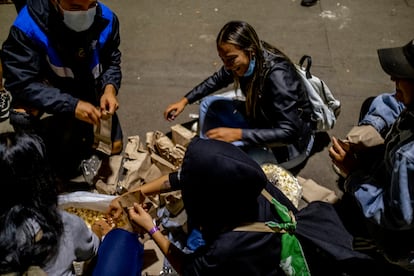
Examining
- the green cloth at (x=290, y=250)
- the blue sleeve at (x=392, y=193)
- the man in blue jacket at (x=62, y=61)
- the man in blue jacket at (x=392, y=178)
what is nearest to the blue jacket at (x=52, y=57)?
the man in blue jacket at (x=62, y=61)

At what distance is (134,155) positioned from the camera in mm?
3141

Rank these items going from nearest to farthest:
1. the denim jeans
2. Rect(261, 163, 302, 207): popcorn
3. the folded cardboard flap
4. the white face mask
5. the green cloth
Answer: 1. the green cloth
2. the denim jeans
3. the white face mask
4. Rect(261, 163, 302, 207): popcorn
5. the folded cardboard flap

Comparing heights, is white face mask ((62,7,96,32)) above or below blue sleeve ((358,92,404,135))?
above

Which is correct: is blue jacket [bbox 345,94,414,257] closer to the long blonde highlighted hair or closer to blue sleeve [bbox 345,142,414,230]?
blue sleeve [bbox 345,142,414,230]

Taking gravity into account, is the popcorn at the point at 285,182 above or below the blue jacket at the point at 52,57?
below

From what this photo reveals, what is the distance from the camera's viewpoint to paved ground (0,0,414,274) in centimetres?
385

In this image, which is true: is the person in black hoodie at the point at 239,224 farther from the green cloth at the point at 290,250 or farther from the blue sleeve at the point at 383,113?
the blue sleeve at the point at 383,113

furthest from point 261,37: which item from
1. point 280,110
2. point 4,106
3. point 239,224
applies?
point 239,224

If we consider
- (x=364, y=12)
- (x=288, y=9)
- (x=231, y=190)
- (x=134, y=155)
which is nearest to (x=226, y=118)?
(x=134, y=155)

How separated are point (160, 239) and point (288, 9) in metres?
3.30

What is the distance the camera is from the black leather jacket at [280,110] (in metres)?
2.69

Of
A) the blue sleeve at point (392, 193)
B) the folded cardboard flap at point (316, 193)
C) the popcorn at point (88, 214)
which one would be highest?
the blue sleeve at point (392, 193)

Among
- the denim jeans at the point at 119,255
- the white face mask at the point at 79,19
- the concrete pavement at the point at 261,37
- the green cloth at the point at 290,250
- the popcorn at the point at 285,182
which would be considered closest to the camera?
the green cloth at the point at 290,250

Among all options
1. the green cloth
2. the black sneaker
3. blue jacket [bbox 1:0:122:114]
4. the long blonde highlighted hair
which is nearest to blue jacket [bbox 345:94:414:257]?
the green cloth
